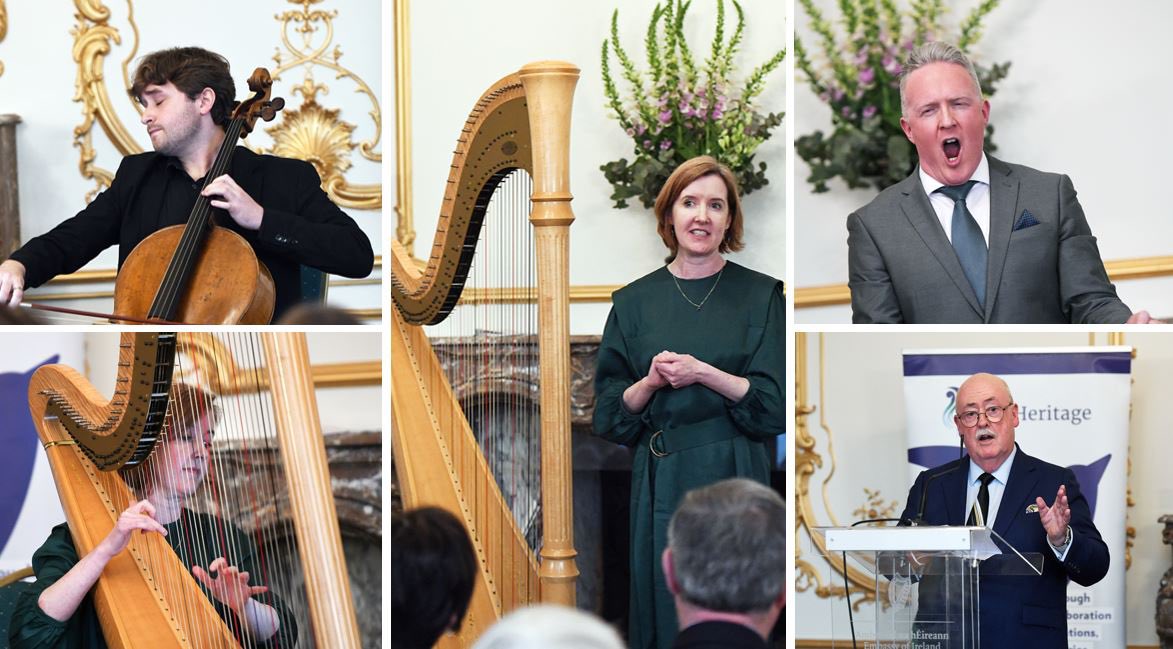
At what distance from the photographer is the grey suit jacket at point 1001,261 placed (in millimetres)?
2613

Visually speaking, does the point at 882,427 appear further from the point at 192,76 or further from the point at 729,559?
the point at 192,76

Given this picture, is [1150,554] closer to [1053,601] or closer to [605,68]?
[1053,601]

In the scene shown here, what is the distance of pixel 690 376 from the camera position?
2715mm

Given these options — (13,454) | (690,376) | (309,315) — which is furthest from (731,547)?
(13,454)

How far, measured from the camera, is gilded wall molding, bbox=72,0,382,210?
3807 mm

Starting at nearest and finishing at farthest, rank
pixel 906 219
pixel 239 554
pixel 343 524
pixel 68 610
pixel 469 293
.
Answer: pixel 68 610
pixel 906 219
pixel 239 554
pixel 469 293
pixel 343 524

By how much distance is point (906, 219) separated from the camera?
2.66 meters

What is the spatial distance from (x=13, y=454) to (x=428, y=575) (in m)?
1.65

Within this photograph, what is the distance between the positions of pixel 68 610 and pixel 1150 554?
265cm

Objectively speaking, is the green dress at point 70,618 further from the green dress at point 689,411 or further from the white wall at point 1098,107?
the white wall at point 1098,107

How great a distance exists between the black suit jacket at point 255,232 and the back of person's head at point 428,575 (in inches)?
19.8

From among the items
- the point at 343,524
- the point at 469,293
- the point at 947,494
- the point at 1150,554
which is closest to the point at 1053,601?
the point at 947,494

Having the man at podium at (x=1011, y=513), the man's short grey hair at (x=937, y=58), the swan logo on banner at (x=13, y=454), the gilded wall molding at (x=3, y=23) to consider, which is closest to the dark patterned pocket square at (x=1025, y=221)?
the man's short grey hair at (x=937, y=58)

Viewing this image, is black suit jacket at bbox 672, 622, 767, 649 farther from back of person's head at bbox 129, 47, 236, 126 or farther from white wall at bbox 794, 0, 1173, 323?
white wall at bbox 794, 0, 1173, 323
